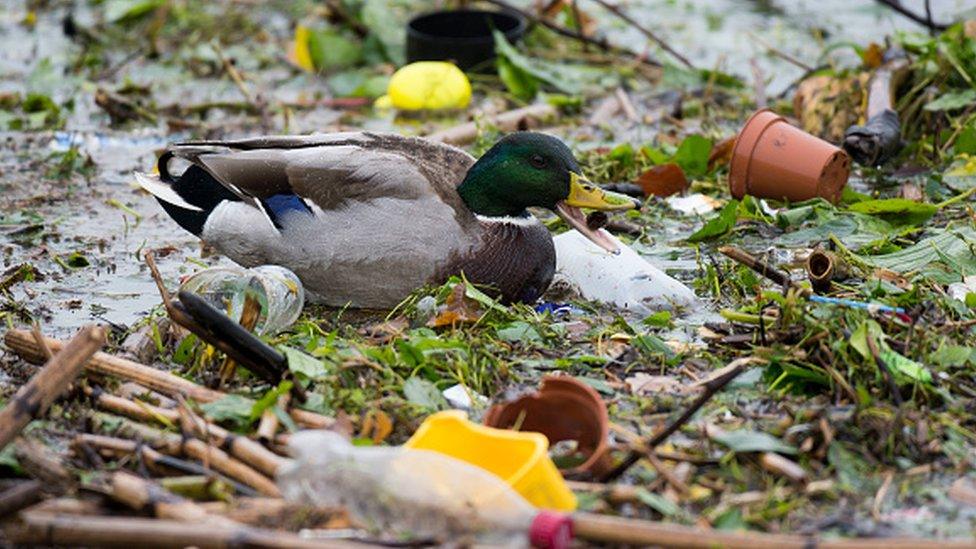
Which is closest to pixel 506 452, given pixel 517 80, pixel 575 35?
pixel 517 80

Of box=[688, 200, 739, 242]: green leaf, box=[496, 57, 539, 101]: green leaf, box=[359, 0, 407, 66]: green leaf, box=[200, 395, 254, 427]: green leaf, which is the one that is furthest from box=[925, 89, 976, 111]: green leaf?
box=[200, 395, 254, 427]: green leaf

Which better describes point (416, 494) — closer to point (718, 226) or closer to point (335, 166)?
point (335, 166)

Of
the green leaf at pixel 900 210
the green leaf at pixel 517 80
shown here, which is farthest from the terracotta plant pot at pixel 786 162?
the green leaf at pixel 517 80

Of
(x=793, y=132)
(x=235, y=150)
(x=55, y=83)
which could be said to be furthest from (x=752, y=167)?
(x=55, y=83)

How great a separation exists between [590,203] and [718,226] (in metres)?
0.86

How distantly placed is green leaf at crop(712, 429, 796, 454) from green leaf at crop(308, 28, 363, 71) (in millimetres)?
5579

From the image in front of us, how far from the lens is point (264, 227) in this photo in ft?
18.2

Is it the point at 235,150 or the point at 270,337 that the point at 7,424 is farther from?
the point at 235,150

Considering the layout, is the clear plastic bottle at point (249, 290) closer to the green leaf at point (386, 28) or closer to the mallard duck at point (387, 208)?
the mallard duck at point (387, 208)

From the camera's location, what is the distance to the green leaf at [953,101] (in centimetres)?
709

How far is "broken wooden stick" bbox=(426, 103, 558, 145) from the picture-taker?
299 inches

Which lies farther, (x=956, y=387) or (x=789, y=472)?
(x=956, y=387)

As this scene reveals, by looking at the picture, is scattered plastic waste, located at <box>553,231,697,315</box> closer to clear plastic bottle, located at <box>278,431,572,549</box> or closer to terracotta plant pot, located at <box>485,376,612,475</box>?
terracotta plant pot, located at <box>485,376,612,475</box>

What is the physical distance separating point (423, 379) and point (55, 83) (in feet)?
16.4
